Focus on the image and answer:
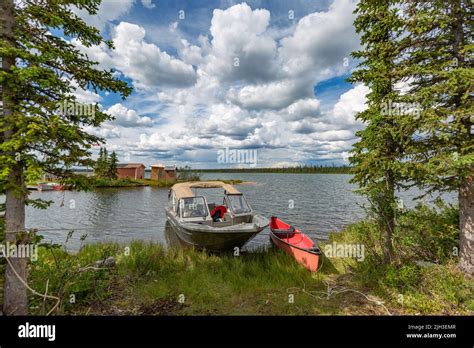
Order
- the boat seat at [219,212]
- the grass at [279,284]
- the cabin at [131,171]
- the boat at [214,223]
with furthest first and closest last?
the cabin at [131,171] → the boat seat at [219,212] → the boat at [214,223] → the grass at [279,284]

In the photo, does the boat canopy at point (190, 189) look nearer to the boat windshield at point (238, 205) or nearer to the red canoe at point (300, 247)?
the boat windshield at point (238, 205)

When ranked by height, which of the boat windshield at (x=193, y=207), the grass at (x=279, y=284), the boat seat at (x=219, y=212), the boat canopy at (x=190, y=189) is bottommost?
the grass at (x=279, y=284)

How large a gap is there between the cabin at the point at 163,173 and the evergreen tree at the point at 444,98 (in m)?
57.0

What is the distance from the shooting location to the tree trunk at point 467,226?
229 inches

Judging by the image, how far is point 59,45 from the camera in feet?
15.2

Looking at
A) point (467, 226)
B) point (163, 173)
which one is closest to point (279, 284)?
point (467, 226)

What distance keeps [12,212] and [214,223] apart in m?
7.98

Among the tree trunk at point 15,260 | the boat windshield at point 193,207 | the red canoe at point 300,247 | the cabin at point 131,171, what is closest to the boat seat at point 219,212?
the boat windshield at point 193,207

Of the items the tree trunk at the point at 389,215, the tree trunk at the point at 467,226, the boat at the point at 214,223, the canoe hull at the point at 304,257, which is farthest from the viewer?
the boat at the point at 214,223

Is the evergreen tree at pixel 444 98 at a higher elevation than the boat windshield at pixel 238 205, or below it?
higher

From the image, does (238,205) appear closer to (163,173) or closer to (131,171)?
(163,173)

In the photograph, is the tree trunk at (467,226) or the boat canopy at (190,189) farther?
the boat canopy at (190,189)

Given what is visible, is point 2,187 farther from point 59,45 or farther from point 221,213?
point 221,213

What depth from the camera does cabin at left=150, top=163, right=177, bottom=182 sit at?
58.5 m
